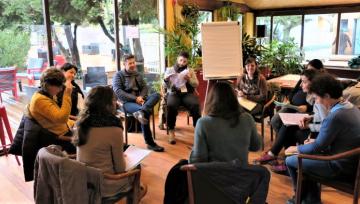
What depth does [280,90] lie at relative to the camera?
4.32m

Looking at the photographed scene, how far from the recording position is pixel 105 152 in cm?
185

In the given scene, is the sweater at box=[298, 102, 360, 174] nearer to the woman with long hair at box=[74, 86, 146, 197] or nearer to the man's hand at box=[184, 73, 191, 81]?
the woman with long hair at box=[74, 86, 146, 197]

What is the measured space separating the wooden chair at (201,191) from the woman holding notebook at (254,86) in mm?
2345

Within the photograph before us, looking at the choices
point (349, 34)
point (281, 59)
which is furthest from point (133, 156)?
point (349, 34)

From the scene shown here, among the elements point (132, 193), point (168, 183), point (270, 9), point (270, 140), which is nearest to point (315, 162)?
point (168, 183)

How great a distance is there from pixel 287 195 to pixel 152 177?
127 centimetres

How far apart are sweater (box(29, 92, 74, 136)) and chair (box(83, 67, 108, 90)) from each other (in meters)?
2.19

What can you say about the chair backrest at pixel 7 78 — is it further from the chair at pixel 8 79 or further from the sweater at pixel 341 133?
the sweater at pixel 341 133

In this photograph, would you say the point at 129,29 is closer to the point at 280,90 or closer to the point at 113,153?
the point at 280,90

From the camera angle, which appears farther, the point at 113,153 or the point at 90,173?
the point at 113,153

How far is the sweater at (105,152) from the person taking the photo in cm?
183

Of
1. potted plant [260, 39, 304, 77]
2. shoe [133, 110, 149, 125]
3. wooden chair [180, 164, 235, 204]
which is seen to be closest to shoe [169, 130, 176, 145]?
shoe [133, 110, 149, 125]

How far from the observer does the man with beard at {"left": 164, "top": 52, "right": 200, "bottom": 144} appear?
413 cm

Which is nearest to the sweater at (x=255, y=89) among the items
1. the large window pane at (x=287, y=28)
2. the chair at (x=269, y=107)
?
the chair at (x=269, y=107)
